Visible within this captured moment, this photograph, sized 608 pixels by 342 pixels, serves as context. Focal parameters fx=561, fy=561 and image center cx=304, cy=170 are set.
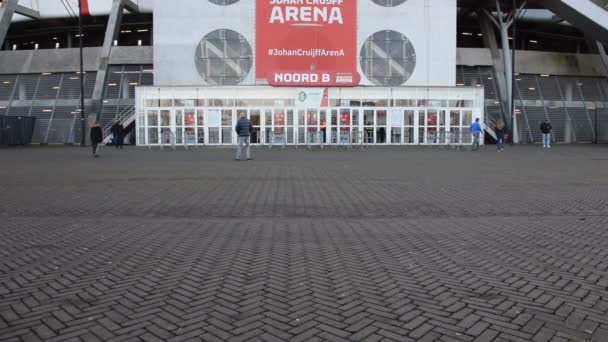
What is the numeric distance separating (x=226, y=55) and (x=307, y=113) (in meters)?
6.35

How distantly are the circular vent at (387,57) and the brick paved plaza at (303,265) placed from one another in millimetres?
26128

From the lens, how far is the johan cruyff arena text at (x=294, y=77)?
117ft

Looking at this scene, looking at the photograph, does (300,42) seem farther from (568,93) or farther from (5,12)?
(568,93)

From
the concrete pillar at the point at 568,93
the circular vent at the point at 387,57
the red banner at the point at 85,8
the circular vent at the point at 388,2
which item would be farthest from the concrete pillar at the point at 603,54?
the red banner at the point at 85,8

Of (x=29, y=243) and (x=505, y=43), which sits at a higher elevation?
(x=505, y=43)

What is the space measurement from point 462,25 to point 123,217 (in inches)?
1747

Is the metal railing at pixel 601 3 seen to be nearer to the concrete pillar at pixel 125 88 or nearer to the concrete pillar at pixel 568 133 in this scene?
the concrete pillar at pixel 568 133

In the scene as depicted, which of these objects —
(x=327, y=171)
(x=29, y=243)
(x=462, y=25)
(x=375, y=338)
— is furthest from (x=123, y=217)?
(x=462, y=25)

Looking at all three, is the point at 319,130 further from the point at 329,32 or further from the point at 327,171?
the point at 327,171

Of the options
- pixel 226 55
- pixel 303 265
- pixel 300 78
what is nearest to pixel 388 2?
pixel 300 78

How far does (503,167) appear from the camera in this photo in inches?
685

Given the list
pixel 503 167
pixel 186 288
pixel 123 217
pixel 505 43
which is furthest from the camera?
pixel 505 43

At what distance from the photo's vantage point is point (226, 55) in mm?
35812

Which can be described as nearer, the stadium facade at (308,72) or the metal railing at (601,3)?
the metal railing at (601,3)
